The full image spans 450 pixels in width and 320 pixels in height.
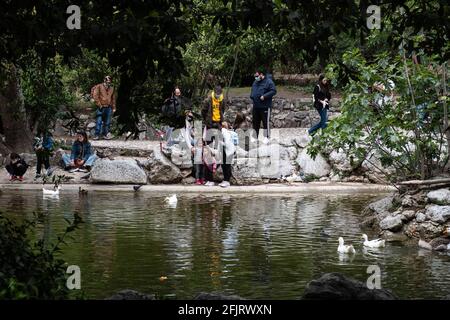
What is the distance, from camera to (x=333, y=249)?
14.8 m

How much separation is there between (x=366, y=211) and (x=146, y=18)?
10622 mm

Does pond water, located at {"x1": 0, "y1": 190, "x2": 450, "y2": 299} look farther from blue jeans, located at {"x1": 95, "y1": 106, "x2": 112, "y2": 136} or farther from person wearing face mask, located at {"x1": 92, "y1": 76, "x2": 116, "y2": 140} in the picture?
blue jeans, located at {"x1": 95, "y1": 106, "x2": 112, "y2": 136}

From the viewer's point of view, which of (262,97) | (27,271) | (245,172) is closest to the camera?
(27,271)

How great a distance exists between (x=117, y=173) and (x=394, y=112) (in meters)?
8.13

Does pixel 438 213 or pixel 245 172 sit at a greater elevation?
pixel 245 172

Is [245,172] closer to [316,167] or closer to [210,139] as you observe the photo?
[210,139]

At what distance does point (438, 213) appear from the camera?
15836 mm

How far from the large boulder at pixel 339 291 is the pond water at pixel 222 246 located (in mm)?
1858

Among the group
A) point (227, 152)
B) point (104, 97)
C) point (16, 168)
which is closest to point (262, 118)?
point (227, 152)

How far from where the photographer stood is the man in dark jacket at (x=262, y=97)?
25.6 m

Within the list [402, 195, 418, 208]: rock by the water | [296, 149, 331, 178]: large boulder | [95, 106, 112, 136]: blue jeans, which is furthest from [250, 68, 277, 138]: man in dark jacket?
[402, 195, 418, 208]: rock by the water
